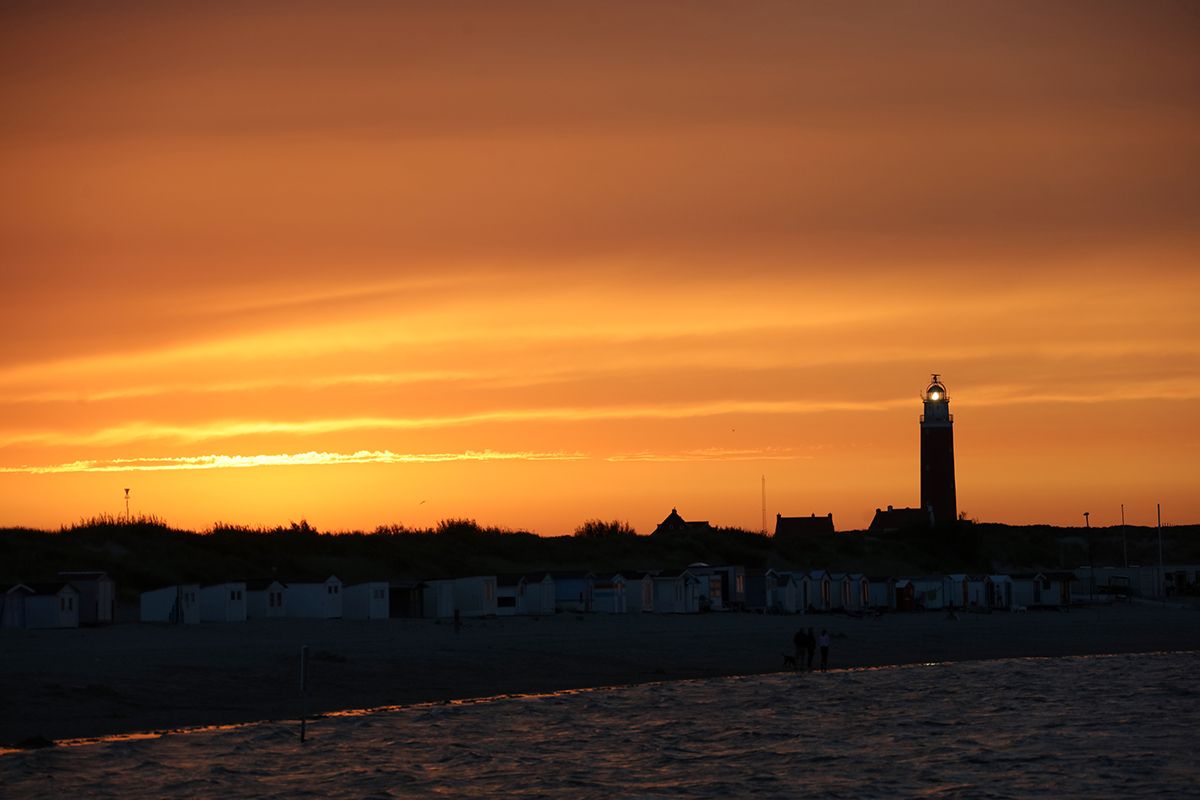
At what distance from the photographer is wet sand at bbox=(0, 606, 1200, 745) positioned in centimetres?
4038

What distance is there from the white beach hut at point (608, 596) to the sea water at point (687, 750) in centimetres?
3217

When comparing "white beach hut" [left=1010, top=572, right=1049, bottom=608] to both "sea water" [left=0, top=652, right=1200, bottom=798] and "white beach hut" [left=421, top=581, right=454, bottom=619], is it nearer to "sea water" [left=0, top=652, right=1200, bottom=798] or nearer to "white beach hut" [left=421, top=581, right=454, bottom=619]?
"white beach hut" [left=421, top=581, right=454, bottom=619]

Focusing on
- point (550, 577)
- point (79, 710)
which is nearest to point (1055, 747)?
point (79, 710)

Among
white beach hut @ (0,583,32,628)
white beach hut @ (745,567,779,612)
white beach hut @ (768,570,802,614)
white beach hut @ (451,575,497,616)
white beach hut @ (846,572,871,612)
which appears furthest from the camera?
white beach hut @ (846,572,871,612)

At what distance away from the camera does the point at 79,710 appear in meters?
38.5

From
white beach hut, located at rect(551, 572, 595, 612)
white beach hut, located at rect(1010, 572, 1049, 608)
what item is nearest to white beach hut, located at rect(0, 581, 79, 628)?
white beach hut, located at rect(551, 572, 595, 612)

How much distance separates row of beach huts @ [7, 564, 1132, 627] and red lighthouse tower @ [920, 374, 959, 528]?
65.9 ft

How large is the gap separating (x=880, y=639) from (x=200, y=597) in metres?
34.4

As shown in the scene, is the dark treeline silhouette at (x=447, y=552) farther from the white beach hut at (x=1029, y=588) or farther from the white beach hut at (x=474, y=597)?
the white beach hut at (x=1029, y=588)

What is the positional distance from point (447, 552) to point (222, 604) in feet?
136

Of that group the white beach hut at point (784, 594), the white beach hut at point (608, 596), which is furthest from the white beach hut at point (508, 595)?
the white beach hut at point (784, 594)

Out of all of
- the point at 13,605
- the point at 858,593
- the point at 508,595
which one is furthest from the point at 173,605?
the point at 858,593

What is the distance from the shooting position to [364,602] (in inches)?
2832

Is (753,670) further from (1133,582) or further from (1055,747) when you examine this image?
(1133,582)
